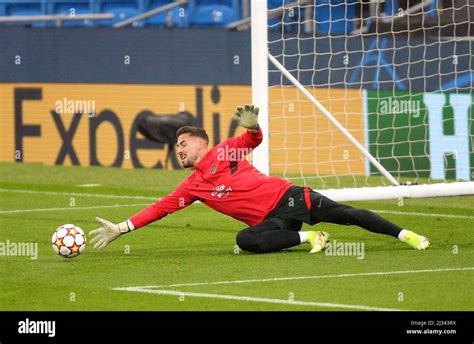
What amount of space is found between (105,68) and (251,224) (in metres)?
9.90

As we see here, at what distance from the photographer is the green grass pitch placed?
898 cm

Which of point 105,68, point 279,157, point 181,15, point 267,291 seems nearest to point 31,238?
point 267,291

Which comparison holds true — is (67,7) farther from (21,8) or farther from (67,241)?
(67,241)

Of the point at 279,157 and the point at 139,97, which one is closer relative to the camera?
the point at 279,157

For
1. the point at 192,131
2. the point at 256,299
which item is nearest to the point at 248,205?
the point at 192,131

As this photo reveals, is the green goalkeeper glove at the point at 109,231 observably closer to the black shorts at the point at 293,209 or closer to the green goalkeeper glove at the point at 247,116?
the black shorts at the point at 293,209

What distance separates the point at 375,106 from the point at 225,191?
7715 millimetres

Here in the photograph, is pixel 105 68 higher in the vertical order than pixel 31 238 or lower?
higher

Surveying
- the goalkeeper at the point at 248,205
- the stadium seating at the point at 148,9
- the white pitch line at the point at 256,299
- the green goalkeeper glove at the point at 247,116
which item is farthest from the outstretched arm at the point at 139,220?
the stadium seating at the point at 148,9

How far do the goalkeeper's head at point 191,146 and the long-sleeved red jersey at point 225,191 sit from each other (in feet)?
0.20

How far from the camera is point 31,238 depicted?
12773mm
